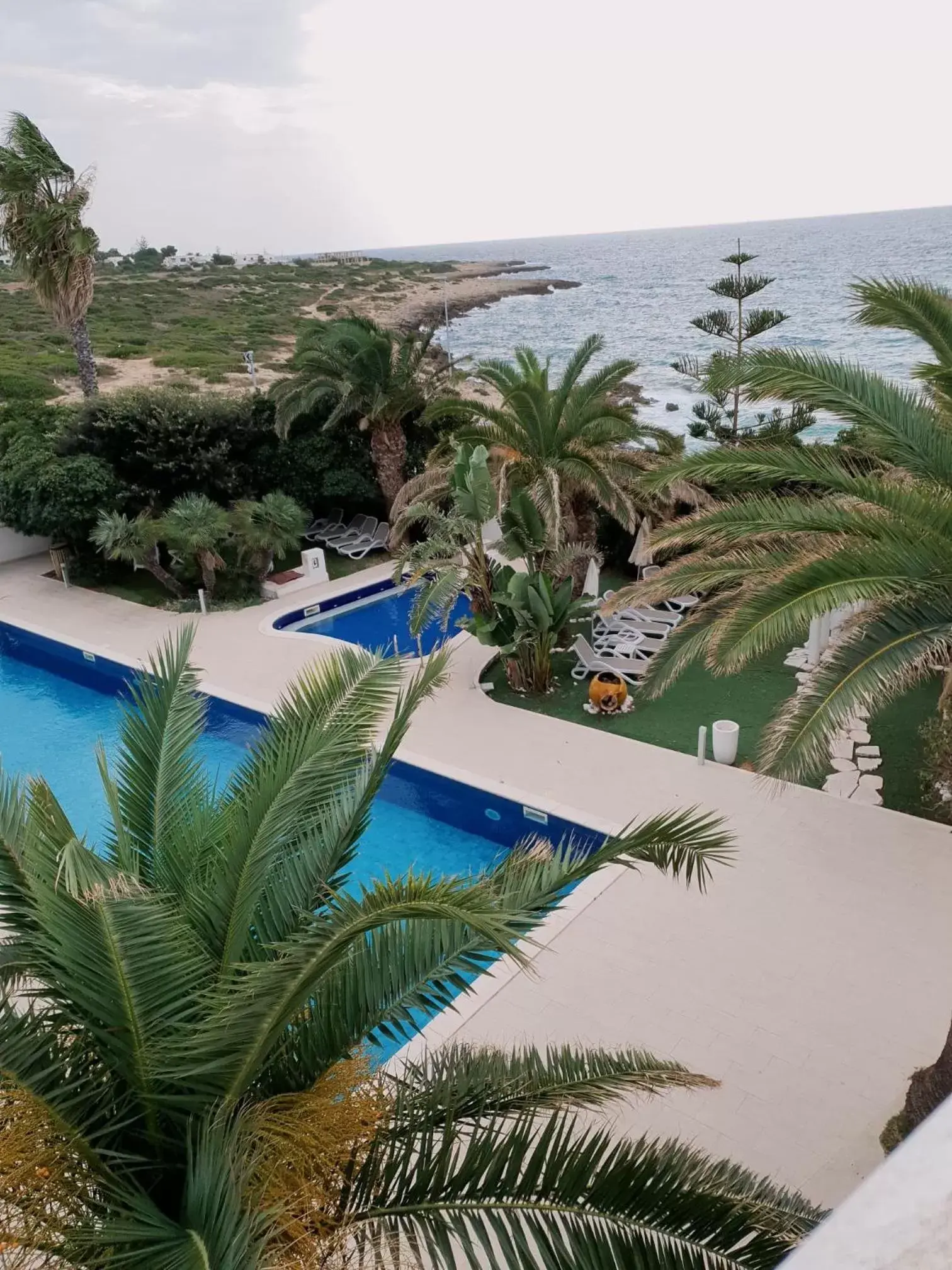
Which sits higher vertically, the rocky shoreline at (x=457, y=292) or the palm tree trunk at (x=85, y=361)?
the rocky shoreline at (x=457, y=292)

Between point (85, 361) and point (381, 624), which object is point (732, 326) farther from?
point (85, 361)

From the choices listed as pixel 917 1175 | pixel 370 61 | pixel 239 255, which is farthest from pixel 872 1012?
pixel 239 255

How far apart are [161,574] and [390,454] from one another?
16.3 ft

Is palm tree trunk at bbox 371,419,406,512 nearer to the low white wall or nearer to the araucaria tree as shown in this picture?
the araucaria tree

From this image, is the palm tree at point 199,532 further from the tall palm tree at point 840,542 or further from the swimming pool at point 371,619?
the tall palm tree at point 840,542

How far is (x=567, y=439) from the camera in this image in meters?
11.8

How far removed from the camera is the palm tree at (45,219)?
16297 mm

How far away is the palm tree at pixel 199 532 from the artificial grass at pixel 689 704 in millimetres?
5653

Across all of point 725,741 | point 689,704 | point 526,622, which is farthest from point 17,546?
point 725,741

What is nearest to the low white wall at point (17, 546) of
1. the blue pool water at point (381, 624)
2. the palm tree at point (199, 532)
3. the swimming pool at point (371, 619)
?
the palm tree at point (199, 532)

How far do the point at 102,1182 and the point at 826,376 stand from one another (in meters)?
5.46

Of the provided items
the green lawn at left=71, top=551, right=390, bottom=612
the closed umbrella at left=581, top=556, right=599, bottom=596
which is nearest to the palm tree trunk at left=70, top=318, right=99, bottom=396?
the green lawn at left=71, top=551, right=390, bottom=612

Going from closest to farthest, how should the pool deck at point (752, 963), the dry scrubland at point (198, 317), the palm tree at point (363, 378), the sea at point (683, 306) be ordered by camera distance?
the pool deck at point (752, 963)
the palm tree at point (363, 378)
the dry scrubland at point (198, 317)
the sea at point (683, 306)

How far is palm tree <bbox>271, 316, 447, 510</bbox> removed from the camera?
1587 cm
